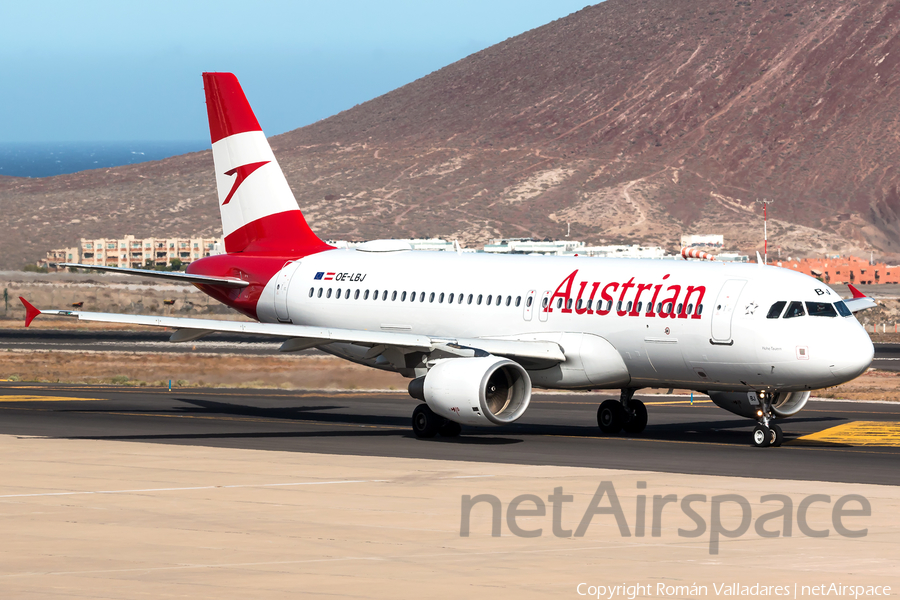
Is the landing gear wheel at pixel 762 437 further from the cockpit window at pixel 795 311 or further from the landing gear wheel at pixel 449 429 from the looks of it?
the landing gear wheel at pixel 449 429

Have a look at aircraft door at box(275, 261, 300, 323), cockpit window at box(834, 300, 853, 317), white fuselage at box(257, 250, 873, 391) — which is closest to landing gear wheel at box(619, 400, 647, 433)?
white fuselage at box(257, 250, 873, 391)

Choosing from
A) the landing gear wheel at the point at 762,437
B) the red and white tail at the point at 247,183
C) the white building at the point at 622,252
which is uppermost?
the white building at the point at 622,252

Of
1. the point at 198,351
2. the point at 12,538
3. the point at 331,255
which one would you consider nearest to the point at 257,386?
the point at 331,255

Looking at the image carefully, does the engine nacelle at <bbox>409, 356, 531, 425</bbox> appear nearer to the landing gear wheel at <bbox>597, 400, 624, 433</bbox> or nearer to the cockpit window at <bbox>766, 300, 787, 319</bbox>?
the landing gear wheel at <bbox>597, 400, 624, 433</bbox>

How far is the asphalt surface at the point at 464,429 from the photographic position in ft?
95.0

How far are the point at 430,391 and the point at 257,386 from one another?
22.3m

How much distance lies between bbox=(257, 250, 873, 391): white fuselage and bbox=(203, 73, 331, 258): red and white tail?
2695 mm

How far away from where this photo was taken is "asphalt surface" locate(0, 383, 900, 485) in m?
29.0

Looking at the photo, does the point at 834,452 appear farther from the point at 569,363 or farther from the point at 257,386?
the point at 257,386

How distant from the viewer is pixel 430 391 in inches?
1256

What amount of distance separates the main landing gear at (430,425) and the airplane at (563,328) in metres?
0.04

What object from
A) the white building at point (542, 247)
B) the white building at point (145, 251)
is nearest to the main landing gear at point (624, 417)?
the white building at point (542, 247)

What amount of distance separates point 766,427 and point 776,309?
9.80 feet

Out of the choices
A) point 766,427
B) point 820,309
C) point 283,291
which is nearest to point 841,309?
point 820,309
